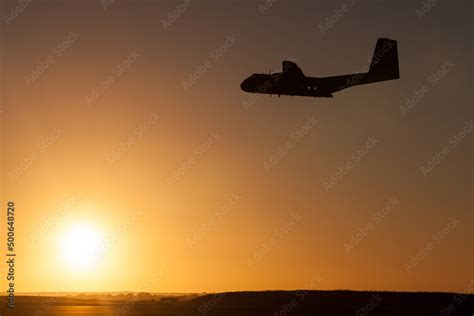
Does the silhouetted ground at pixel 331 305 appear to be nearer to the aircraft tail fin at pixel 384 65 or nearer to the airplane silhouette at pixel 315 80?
the aircraft tail fin at pixel 384 65

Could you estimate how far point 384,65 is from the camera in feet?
219

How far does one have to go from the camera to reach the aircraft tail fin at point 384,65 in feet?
218

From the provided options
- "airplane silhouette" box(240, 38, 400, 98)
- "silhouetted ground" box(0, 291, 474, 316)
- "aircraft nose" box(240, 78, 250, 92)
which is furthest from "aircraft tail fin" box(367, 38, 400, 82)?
"silhouetted ground" box(0, 291, 474, 316)

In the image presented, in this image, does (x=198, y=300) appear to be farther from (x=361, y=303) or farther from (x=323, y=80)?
(x=323, y=80)

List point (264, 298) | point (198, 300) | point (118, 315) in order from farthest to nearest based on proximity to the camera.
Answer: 1. point (198, 300)
2. point (264, 298)
3. point (118, 315)

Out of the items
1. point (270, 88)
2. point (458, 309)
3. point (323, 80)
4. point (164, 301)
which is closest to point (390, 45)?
point (323, 80)

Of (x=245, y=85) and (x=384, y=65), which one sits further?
(x=384, y=65)

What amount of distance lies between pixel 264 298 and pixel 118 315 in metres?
30.8

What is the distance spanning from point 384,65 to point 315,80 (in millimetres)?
8558

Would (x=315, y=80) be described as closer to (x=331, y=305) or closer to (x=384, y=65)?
(x=384, y=65)

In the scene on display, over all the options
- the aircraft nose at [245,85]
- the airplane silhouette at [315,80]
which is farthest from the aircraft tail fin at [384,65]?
the aircraft nose at [245,85]

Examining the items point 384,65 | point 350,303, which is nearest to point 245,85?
point 384,65

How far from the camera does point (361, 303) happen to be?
3435 inches

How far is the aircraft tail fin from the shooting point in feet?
218
